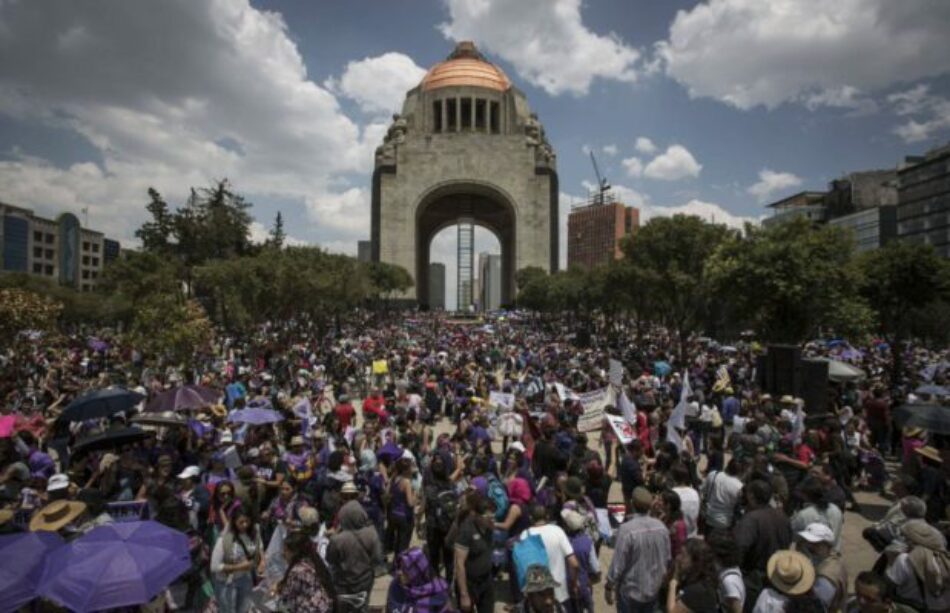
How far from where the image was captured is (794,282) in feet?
53.2

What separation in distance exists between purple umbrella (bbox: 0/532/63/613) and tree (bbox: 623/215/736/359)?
23.2m

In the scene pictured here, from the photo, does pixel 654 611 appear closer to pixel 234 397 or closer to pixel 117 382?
pixel 234 397

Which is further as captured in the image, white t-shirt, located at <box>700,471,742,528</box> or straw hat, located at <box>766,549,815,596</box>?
white t-shirt, located at <box>700,471,742,528</box>

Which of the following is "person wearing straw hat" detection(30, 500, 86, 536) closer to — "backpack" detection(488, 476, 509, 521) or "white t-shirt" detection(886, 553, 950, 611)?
"backpack" detection(488, 476, 509, 521)

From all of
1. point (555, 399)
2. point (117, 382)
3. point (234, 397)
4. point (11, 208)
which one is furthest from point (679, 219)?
point (11, 208)

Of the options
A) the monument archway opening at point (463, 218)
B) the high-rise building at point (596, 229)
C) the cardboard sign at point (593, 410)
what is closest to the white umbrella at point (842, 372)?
the cardboard sign at point (593, 410)

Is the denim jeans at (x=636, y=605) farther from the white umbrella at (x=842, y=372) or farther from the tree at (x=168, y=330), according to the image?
the tree at (x=168, y=330)

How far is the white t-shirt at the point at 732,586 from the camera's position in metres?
3.74

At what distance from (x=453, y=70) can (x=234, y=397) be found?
65996mm

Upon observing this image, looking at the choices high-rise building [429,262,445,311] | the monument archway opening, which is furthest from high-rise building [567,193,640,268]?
the monument archway opening

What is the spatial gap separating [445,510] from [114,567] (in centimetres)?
279

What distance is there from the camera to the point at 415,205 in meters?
61.0

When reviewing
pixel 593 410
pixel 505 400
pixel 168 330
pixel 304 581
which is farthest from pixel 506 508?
pixel 168 330

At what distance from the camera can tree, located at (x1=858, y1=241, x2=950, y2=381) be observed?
719 inches
